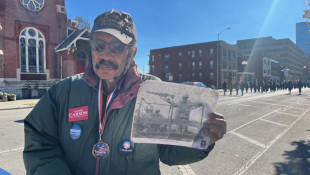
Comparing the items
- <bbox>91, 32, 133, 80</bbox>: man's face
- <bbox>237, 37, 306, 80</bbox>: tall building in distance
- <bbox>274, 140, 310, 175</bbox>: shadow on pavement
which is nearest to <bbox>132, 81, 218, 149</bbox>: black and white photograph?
Answer: <bbox>91, 32, 133, 80</bbox>: man's face

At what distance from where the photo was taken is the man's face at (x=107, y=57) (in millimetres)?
1790

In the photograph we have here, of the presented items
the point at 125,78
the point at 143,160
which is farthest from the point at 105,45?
the point at 143,160

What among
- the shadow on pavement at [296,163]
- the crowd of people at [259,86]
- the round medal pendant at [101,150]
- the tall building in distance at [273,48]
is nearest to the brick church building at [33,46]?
the shadow on pavement at [296,163]

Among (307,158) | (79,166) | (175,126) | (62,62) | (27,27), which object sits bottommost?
(307,158)

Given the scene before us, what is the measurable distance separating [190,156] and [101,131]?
2.54 ft

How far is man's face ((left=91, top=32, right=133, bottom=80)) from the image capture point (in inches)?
70.5

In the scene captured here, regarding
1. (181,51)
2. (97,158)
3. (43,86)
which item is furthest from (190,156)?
(181,51)

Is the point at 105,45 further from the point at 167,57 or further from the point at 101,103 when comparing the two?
the point at 167,57

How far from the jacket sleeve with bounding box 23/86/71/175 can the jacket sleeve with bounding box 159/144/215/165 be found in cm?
79

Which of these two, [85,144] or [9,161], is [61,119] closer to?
[85,144]

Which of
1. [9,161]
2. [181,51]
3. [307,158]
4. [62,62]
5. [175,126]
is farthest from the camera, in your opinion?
A: [181,51]

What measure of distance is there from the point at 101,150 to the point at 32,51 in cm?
2432

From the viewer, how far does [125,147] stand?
1.60m

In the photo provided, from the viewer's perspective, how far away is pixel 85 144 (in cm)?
163
